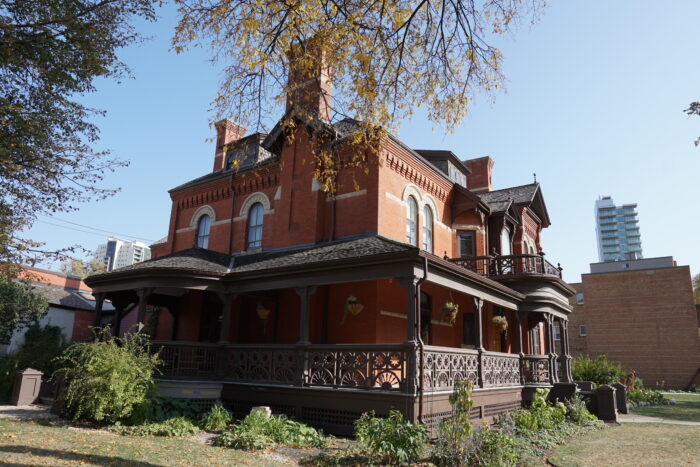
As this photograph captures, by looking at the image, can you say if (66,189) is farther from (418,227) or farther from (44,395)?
(418,227)

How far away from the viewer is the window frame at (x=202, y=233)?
21406 mm

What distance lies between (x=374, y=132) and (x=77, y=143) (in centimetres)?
879

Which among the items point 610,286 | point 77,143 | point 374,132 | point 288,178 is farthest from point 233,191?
point 610,286

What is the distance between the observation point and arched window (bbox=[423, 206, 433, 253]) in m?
18.8

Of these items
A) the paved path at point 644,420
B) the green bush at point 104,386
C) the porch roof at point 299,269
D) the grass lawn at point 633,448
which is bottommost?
the paved path at point 644,420

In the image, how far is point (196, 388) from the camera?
13484 mm

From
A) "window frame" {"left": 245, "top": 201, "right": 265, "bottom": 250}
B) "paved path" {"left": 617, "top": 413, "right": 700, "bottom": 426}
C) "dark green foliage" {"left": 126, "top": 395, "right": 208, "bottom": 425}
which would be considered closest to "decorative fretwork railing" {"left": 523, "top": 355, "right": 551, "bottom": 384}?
"paved path" {"left": 617, "top": 413, "right": 700, "bottom": 426}

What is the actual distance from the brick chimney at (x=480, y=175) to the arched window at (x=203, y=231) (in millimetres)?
13865

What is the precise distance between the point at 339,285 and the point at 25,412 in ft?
29.2

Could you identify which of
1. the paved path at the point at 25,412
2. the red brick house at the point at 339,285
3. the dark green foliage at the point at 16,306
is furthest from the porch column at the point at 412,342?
the dark green foliage at the point at 16,306

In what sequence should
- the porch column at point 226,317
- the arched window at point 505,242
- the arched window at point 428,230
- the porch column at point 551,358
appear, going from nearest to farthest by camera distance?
the porch column at point 226,317 → the porch column at point 551,358 → the arched window at point 428,230 → the arched window at point 505,242

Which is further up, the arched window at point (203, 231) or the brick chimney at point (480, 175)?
the brick chimney at point (480, 175)

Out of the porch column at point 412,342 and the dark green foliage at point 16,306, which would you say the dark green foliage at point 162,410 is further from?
the dark green foliage at point 16,306

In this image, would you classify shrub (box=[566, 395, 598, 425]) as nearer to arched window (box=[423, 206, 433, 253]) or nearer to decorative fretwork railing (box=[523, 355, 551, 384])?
decorative fretwork railing (box=[523, 355, 551, 384])
